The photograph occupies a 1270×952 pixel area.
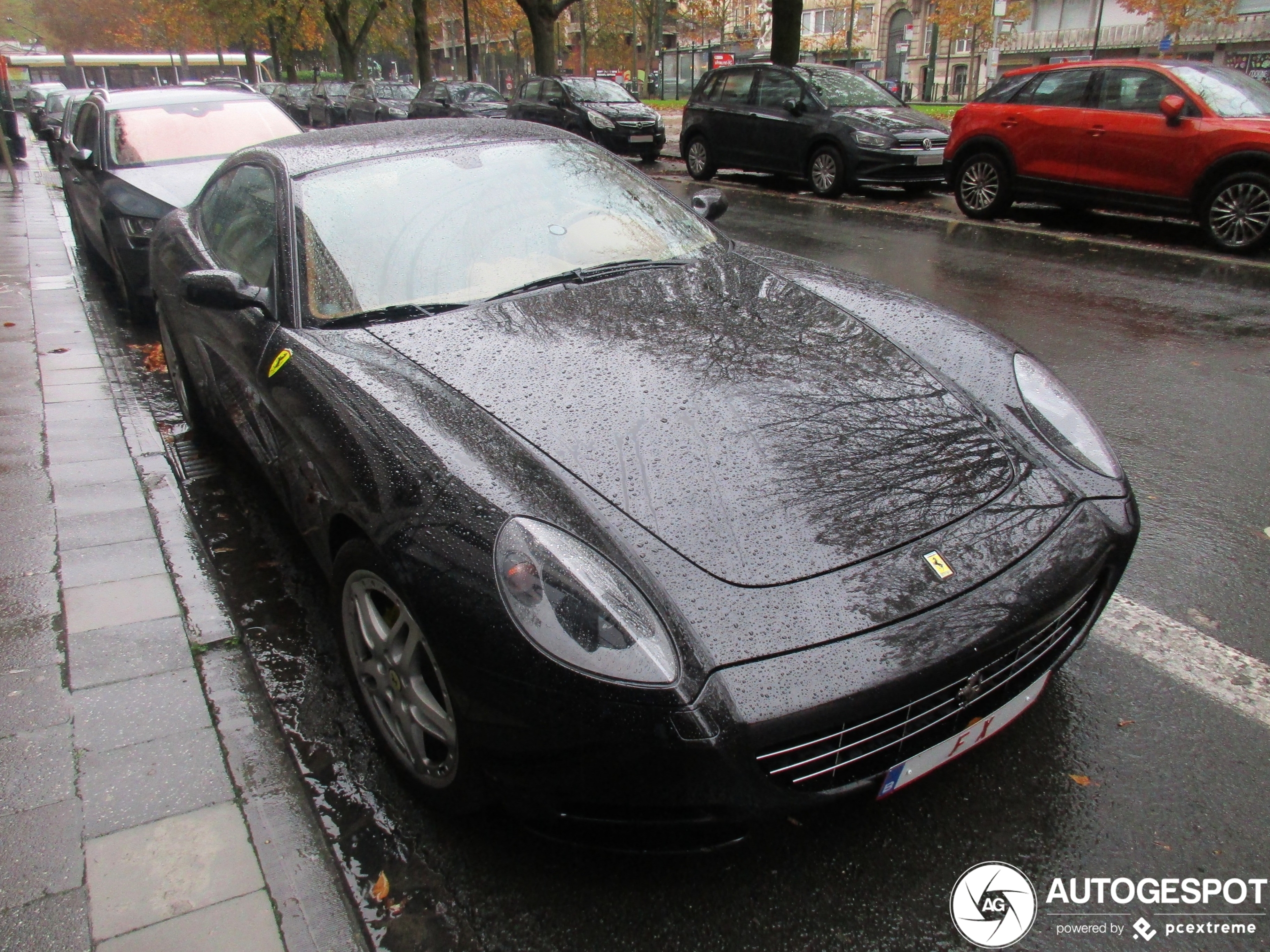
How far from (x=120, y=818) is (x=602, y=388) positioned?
157cm

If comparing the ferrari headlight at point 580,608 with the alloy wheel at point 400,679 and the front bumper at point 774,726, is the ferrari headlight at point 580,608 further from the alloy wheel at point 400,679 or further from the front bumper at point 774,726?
the alloy wheel at point 400,679

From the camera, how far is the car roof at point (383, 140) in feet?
10.7

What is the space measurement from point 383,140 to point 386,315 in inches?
42.8

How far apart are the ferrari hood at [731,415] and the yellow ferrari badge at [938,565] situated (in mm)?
67

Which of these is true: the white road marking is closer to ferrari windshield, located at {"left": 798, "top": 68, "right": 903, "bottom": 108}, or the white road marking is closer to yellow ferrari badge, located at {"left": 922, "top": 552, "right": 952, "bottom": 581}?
yellow ferrari badge, located at {"left": 922, "top": 552, "right": 952, "bottom": 581}

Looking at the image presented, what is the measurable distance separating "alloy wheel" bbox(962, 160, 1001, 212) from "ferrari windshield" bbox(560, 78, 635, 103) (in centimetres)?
994

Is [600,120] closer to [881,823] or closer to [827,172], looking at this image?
[827,172]

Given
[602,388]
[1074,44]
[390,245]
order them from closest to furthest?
[602,388]
[390,245]
[1074,44]

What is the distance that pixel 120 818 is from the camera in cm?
217

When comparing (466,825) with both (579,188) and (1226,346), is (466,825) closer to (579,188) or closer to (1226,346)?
(579,188)

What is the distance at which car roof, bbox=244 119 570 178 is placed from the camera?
3.27 meters

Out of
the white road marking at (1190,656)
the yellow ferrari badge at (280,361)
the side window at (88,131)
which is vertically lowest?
the white road marking at (1190,656)

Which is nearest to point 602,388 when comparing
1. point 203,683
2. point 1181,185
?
point 203,683

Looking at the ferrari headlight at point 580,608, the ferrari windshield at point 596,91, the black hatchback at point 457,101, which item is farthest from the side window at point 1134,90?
the black hatchback at point 457,101
